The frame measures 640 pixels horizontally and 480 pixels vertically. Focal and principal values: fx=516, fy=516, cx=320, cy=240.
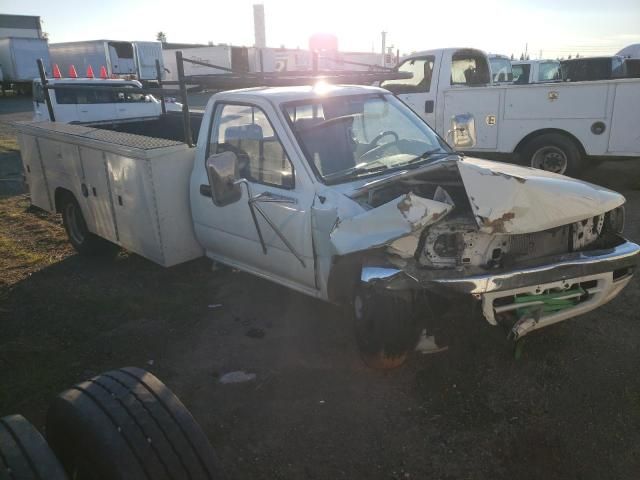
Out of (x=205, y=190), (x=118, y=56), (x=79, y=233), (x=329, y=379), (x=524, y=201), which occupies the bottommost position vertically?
(x=329, y=379)

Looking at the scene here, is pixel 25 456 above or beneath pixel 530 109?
beneath

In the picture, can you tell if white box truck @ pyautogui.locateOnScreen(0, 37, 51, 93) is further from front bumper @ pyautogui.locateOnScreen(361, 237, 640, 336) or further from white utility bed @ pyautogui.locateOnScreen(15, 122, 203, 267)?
front bumper @ pyautogui.locateOnScreen(361, 237, 640, 336)

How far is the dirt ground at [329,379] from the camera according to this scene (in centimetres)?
282

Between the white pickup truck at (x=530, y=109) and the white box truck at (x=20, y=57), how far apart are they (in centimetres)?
2812

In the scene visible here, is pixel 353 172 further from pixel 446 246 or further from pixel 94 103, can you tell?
pixel 94 103

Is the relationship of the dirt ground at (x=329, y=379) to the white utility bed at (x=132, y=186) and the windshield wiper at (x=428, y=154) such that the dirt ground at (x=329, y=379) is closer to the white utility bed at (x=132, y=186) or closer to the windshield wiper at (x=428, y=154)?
the white utility bed at (x=132, y=186)

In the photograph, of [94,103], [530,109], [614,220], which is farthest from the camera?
[94,103]

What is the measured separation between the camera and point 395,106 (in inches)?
179

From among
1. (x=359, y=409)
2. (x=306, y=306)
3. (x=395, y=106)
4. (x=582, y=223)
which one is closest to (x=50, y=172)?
(x=306, y=306)

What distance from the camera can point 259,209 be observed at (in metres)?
3.93

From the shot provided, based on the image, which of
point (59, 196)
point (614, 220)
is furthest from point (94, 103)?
point (614, 220)

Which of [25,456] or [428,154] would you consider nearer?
[25,456]

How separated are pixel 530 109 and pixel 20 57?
30.7 metres

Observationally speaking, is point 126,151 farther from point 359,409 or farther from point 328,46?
point 328,46
